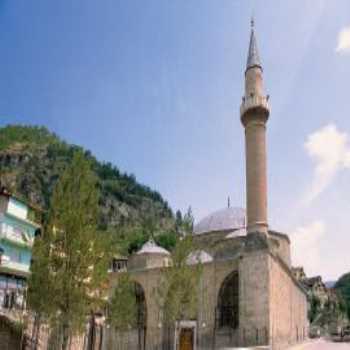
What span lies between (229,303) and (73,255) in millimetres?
16131

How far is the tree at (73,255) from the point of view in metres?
12.4

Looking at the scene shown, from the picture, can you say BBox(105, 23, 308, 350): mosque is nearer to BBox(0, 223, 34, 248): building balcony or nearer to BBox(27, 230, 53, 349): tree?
BBox(0, 223, 34, 248): building balcony

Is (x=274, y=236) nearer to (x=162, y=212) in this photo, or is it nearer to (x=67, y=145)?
(x=162, y=212)

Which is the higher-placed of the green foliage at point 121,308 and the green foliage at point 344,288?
the green foliage at point 344,288

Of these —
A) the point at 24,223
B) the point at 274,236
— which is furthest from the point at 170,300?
the point at 274,236

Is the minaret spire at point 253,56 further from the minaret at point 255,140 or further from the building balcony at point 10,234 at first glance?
the building balcony at point 10,234

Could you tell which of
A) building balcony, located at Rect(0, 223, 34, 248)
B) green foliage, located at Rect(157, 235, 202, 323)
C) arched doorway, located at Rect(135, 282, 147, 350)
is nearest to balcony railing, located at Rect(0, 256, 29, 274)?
building balcony, located at Rect(0, 223, 34, 248)

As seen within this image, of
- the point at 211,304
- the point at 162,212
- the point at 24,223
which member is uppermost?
the point at 162,212

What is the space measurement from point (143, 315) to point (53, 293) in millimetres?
18684

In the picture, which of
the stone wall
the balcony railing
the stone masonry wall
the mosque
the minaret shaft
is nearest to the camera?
the stone masonry wall

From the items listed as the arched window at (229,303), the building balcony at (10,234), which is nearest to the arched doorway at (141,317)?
the arched window at (229,303)

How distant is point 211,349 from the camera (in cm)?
2562

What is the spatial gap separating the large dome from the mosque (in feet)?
11.6

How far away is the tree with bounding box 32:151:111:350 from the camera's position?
12367 mm
